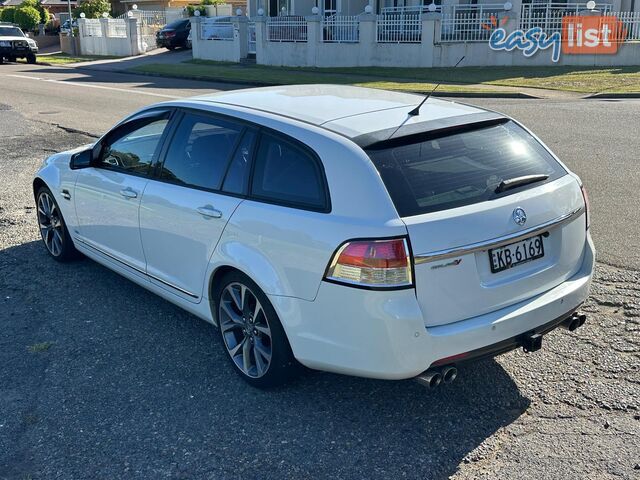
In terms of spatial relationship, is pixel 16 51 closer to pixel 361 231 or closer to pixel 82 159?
pixel 82 159

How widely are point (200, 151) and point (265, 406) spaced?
Result: 162 centimetres

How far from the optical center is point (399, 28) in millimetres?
25969

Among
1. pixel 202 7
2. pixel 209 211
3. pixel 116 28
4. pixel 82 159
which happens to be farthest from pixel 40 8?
pixel 209 211

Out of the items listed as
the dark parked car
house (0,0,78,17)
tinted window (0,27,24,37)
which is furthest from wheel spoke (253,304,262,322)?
house (0,0,78,17)

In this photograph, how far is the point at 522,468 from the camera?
321 cm

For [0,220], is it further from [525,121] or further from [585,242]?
[525,121]

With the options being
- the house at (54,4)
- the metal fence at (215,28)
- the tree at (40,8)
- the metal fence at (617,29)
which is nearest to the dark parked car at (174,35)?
the metal fence at (215,28)

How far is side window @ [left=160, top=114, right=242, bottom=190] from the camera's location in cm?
413

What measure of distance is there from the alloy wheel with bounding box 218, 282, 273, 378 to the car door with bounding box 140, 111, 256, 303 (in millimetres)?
252

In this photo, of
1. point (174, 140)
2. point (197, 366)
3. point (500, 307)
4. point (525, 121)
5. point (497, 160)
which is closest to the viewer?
point (500, 307)

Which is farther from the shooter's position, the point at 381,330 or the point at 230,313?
the point at 230,313

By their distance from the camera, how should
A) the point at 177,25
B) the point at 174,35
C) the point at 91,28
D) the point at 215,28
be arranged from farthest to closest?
the point at 91,28, the point at 177,25, the point at 174,35, the point at 215,28

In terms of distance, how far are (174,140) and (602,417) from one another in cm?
305

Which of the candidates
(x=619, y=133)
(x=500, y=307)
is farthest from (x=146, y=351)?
(x=619, y=133)
